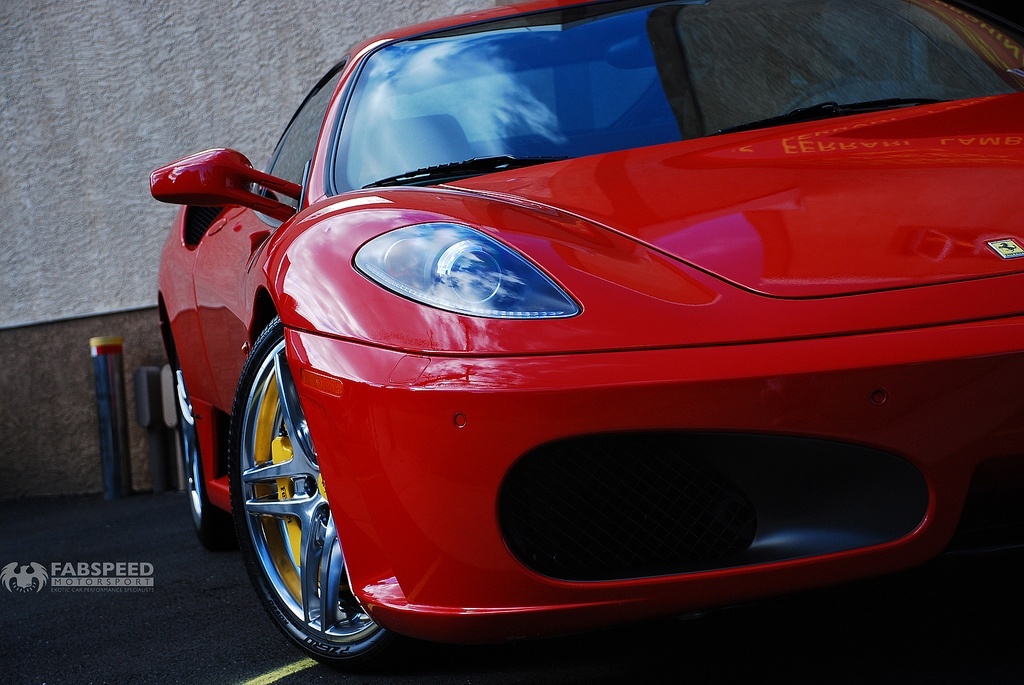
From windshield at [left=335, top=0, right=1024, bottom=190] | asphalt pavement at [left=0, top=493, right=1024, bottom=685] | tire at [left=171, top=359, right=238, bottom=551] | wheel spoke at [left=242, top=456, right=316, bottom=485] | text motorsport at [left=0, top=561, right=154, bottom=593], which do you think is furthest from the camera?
tire at [left=171, top=359, right=238, bottom=551]

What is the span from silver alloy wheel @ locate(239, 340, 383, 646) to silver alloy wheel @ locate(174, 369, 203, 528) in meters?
1.42

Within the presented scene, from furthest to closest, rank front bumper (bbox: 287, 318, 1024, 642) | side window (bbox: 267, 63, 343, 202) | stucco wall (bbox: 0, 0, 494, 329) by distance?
stucco wall (bbox: 0, 0, 494, 329) < side window (bbox: 267, 63, 343, 202) < front bumper (bbox: 287, 318, 1024, 642)

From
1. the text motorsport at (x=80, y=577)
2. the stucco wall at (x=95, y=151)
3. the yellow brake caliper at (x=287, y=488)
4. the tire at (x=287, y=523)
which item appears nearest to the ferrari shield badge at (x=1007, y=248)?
the tire at (x=287, y=523)

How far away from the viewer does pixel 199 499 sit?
3730 millimetres

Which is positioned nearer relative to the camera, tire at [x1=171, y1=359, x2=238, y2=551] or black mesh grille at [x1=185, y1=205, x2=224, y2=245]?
black mesh grille at [x1=185, y1=205, x2=224, y2=245]

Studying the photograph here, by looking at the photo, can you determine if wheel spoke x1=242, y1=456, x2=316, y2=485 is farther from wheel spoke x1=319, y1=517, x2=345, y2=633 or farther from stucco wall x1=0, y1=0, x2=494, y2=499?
stucco wall x1=0, y1=0, x2=494, y2=499

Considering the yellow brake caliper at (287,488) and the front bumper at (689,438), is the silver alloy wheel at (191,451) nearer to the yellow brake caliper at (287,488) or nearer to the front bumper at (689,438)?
the yellow brake caliper at (287,488)

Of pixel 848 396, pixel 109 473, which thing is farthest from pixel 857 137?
pixel 109 473

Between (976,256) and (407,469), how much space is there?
2.74 feet

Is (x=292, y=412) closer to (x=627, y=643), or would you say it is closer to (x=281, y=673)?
(x=281, y=673)

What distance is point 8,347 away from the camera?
21.4 ft

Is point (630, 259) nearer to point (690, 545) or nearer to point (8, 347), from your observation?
point (690, 545)

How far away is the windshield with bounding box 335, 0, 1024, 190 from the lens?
2344mm

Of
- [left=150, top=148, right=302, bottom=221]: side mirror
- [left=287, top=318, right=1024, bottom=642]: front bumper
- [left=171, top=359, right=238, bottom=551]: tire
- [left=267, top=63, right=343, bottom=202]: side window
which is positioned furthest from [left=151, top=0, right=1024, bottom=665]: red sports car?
[left=171, top=359, right=238, bottom=551]: tire
